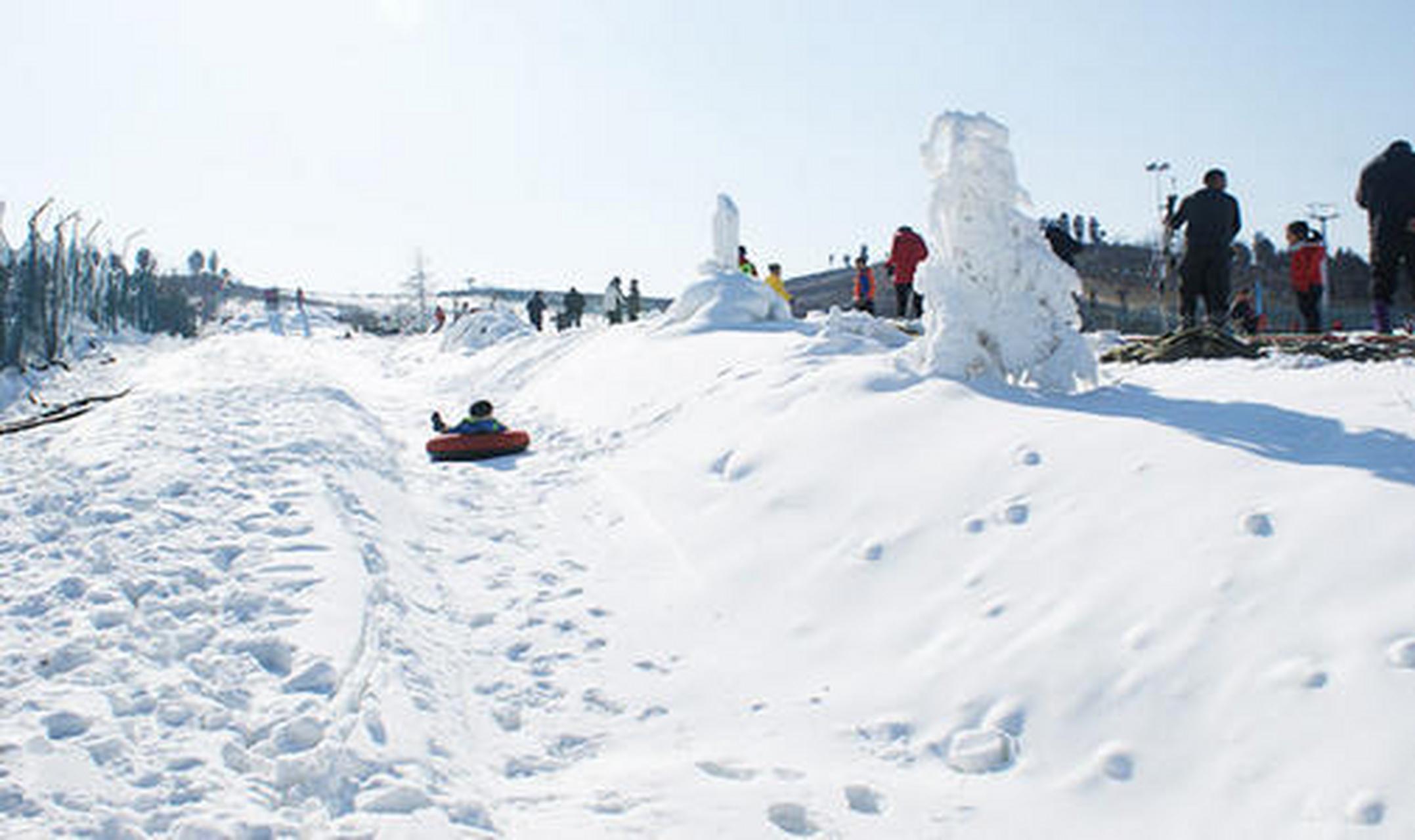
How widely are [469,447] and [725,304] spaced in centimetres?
597

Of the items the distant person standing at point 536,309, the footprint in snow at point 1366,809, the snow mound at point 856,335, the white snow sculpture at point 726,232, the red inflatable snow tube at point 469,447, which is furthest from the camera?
the distant person standing at point 536,309

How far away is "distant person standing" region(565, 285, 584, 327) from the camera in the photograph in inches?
1103

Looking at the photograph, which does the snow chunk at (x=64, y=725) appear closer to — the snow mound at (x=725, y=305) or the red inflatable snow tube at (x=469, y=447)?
the red inflatable snow tube at (x=469, y=447)

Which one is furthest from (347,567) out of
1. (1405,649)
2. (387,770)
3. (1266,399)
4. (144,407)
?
(144,407)

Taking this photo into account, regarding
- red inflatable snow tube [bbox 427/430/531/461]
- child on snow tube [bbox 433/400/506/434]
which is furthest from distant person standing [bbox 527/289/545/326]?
red inflatable snow tube [bbox 427/430/531/461]

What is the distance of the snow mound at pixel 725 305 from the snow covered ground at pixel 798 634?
22.6ft

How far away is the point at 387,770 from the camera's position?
3.34 meters

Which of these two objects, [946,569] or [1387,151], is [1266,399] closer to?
[946,569]

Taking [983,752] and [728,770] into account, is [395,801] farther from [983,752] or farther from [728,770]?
[983,752]

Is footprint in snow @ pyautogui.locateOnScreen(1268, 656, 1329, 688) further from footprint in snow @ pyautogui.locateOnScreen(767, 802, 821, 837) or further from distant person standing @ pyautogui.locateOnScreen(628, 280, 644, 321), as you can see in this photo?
distant person standing @ pyautogui.locateOnScreen(628, 280, 644, 321)

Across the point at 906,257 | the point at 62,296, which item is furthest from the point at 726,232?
the point at 62,296

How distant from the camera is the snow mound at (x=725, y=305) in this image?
14.4 metres

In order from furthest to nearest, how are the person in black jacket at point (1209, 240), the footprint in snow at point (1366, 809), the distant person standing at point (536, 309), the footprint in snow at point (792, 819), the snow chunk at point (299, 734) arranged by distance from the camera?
the distant person standing at point (536, 309) → the person in black jacket at point (1209, 240) → the snow chunk at point (299, 734) → the footprint in snow at point (792, 819) → the footprint in snow at point (1366, 809)

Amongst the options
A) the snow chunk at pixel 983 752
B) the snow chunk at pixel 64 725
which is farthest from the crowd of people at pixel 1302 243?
the snow chunk at pixel 64 725
